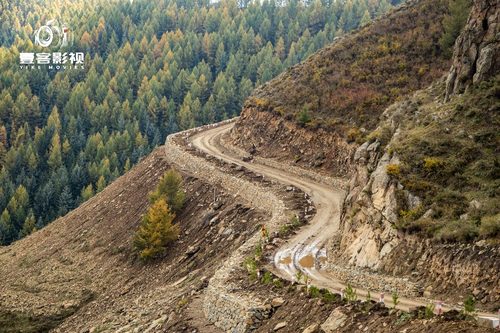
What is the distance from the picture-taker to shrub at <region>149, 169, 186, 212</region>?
2120 inches

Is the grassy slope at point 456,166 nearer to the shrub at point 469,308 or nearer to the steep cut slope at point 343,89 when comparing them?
the shrub at point 469,308

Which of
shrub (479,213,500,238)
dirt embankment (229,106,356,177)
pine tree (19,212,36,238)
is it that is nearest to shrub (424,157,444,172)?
shrub (479,213,500,238)

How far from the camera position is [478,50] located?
119ft

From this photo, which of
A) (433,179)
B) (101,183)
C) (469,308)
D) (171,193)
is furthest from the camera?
(101,183)

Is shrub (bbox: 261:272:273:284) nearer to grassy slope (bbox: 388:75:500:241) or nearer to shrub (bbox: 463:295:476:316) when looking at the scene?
grassy slope (bbox: 388:75:500:241)

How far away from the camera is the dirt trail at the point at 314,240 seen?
28125mm

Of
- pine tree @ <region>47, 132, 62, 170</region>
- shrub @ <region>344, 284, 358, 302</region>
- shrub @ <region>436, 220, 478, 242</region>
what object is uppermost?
shrub @ <region>436, 220, 478, 242</region>

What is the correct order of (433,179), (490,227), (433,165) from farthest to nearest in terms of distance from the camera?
(433,165)
(433,179)
(490,227)

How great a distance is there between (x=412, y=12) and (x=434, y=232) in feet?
173

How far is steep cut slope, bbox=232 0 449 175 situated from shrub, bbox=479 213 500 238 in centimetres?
2744

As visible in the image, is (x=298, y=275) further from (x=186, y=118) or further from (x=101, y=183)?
(x=186, y=118)

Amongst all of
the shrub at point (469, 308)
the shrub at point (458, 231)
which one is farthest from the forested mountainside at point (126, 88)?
the shrub at point (469, 308)

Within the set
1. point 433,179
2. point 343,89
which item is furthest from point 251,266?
point 343,89

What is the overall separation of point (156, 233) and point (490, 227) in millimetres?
30328
